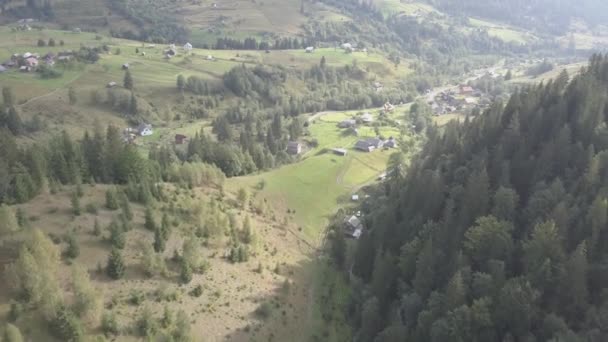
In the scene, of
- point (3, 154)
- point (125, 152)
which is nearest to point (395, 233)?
point (125, 152)

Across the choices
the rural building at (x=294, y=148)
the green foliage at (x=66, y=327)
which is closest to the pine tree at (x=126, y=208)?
the green foliage at (x=66, y=327)

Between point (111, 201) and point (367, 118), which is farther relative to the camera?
point (367, 118)

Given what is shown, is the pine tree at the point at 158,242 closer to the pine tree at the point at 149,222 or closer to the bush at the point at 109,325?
the pine tree at the point at 149,222

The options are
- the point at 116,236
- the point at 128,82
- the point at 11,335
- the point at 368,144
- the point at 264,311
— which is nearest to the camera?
→ the point at 11,335

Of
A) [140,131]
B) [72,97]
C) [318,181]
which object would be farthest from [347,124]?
[72,97]

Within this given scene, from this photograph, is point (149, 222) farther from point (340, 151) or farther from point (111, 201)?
point (340, 151)

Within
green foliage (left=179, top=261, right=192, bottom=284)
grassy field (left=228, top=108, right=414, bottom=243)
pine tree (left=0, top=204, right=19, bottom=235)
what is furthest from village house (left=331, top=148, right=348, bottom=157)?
pine tree (left=0, top=204, right=19, bottom=235)

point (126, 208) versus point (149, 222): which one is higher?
point (126, 208)

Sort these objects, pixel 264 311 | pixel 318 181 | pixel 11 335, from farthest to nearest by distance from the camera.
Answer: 1. pixel 318 181
2. pixel 264 311
3. pixel 11 335

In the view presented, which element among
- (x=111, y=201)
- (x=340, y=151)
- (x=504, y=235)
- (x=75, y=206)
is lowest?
(x=340, y=151)
